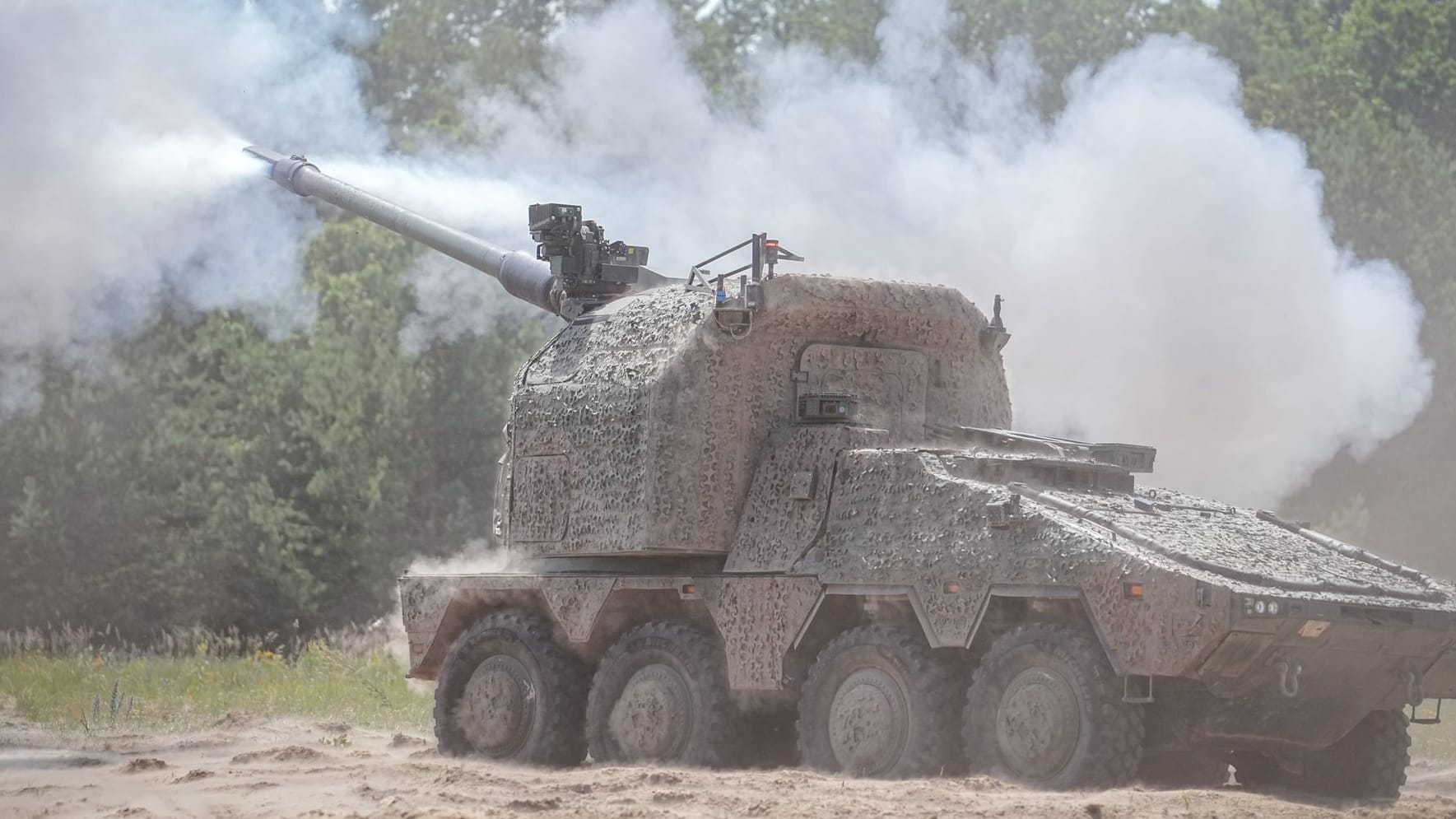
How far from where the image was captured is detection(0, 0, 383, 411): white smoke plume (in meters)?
19.6

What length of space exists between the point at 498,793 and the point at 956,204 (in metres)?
12.2

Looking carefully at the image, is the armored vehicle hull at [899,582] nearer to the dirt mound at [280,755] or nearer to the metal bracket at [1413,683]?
the metal bracket at [1413,683]

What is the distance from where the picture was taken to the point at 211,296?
23.4 m

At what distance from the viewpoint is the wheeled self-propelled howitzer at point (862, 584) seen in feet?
42.0

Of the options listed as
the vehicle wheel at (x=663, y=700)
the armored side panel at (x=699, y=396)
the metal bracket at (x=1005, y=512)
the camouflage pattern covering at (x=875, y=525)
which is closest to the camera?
the camouflage pattern covering at (x=875, y=525)

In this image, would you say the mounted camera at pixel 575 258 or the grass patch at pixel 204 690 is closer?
the mounted camera at pixel 575 258

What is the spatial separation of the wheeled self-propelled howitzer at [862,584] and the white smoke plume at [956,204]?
531 centimetres

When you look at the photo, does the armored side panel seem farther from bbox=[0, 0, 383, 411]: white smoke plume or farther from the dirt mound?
bbox=[0, 0, 383, 411]: white smoke plume

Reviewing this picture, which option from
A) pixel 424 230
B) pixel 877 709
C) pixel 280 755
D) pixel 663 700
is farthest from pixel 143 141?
pixel 877 709

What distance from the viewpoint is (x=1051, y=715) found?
42.2 feet

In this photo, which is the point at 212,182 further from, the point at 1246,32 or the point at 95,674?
the point at 1246,32

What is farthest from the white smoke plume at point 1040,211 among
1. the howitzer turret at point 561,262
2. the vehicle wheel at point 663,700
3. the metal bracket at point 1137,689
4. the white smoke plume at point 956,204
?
the metal bracket at point 1137,689

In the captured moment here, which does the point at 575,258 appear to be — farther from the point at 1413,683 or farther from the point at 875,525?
the point at 1413,683

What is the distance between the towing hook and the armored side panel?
3.87m
